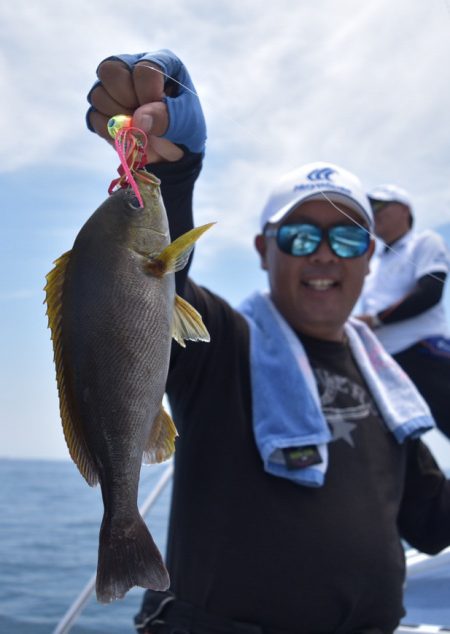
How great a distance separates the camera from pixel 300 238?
238 centimetres

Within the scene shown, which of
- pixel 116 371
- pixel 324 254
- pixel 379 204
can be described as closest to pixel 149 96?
pixel 116 371

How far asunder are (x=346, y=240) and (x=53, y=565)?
5.68 metres

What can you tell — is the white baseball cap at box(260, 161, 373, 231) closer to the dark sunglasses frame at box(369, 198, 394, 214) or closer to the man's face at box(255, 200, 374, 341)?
the man's face at box(255, 200, 374, 341)

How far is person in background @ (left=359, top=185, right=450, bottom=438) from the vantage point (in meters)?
3.66

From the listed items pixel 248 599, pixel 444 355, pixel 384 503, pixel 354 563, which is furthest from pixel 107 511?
pixel 444 355

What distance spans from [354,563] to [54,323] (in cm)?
143

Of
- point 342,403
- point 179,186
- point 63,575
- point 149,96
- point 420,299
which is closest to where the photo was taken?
point 149,96

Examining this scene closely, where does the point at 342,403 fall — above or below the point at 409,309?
below

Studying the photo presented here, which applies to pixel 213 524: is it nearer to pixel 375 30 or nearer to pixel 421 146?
pixel 421 146

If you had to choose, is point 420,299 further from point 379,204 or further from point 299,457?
point 299,457

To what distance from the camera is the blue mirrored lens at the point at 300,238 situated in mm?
2377

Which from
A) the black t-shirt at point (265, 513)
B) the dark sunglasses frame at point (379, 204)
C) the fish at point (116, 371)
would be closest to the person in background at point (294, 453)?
the black t-shirt at point (265, 513)

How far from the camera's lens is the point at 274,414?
215 centimetres

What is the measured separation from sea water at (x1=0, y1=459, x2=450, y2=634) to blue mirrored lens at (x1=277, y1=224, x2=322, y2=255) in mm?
898
